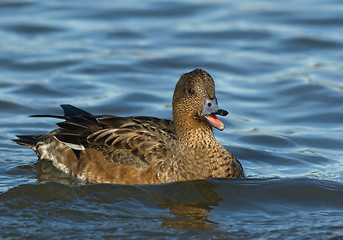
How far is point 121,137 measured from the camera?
8.73 metres

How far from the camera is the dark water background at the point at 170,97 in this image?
751 centimetres

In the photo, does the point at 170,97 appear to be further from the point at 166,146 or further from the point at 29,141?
the point at 166,146

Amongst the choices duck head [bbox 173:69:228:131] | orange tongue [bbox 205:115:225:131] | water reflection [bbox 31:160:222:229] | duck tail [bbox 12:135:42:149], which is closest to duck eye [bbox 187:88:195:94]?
duck head [bbox 173:69:228:131]

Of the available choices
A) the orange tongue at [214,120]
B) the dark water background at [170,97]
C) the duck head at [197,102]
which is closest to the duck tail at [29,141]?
the dark water background at [170,97]

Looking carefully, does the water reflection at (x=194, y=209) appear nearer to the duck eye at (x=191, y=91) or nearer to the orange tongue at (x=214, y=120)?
the orange tongue at (x=214, y=120)

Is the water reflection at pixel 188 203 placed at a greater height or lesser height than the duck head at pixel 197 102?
lesser

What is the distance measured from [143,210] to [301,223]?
5.74 feet

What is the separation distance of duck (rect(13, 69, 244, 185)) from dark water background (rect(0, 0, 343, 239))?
0.19m

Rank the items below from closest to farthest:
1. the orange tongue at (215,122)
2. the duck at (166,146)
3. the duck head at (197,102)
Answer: the orange tongue at (215,122), the duck head at (197,102), the duck at (166,146)

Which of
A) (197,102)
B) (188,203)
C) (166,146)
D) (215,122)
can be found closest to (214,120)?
(215,122)

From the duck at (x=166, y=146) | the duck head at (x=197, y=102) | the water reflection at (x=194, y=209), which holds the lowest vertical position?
the water reflection at (x=194, y=209)

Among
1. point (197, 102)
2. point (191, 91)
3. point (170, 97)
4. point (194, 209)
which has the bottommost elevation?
point (194, 209)

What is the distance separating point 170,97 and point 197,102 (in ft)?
15.9

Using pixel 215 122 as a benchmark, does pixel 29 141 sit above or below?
below
